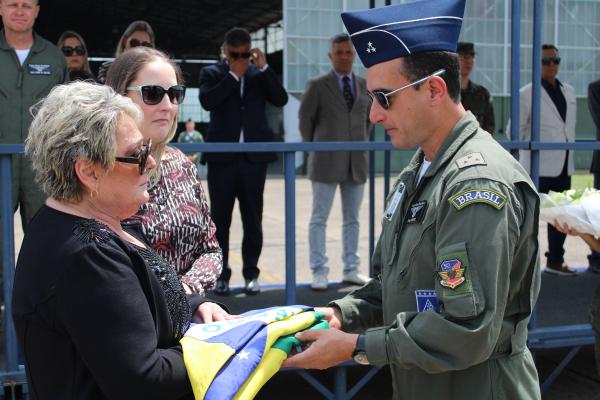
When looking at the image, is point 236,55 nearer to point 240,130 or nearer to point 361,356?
point 240,130

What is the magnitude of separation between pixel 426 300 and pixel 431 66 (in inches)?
25.2

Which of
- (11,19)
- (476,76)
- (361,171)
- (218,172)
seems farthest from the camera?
(476,76)

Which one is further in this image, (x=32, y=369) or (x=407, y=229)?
(x=407, y=229)

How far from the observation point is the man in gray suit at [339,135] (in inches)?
224

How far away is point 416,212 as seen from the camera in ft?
6.23

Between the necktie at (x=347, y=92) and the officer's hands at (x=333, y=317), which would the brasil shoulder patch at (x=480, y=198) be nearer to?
the officer's hands at (x=333, y=317)

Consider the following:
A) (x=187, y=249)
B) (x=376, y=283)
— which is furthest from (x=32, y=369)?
(x=376, y=283)

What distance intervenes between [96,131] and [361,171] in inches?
164

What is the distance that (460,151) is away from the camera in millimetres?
1871

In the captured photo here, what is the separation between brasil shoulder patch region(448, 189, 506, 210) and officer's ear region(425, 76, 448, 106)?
1.00 feet

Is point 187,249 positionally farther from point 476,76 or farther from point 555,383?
point 476,76

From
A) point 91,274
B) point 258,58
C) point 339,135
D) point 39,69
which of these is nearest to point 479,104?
point 339,135

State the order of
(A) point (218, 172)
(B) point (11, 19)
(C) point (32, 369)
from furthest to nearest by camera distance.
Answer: (A) point (218, 172) < (B) point (11, 19) < (C) point (32, 369)

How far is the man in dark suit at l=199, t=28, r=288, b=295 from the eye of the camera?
529 cm
